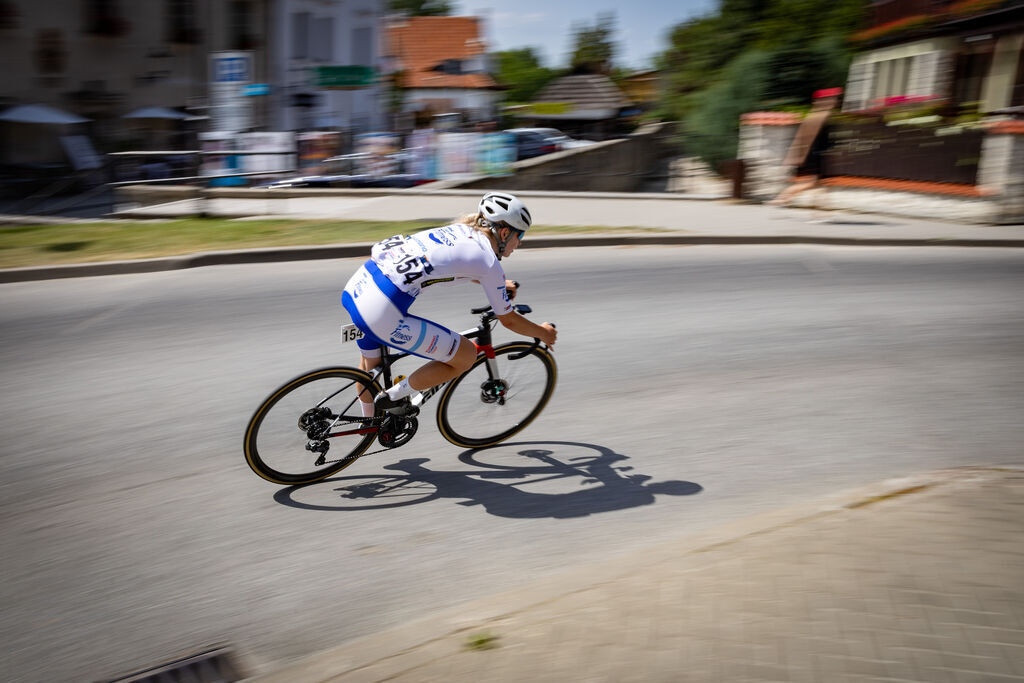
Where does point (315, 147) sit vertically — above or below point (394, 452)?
above

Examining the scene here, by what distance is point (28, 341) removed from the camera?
7527mm

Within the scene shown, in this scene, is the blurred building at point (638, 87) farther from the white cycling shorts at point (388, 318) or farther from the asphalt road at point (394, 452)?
the white cycling shorts at point (388, 318)

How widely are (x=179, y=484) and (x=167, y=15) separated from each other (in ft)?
99.5

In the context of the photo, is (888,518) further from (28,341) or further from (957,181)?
(957,181)

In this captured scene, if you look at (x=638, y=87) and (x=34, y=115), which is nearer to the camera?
(x=34, y=115)

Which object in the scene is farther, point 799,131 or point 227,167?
point 799,131

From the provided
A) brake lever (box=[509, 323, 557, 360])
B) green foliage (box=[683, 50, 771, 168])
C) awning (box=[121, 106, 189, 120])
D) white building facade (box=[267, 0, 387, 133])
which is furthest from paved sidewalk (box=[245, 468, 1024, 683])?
white building facade (box=[267, 0, 387, 133])

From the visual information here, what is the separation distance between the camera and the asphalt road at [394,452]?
148 inches

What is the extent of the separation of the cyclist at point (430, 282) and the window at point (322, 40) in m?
35.1

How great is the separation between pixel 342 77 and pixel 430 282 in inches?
Result: 1280

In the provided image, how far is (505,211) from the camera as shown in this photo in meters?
4.59

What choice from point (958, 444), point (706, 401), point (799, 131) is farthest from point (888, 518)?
point (799, 131)

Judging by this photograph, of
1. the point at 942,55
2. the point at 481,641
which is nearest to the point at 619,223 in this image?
the point at 481,641

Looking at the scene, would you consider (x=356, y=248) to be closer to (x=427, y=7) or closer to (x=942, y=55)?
(x=942, y=55)
